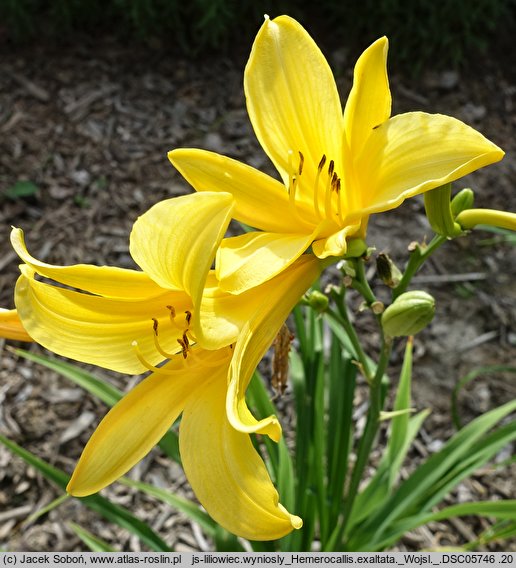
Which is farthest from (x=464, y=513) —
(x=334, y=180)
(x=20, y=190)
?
(x=20, y=190)

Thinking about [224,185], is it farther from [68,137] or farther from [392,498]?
[68,137]

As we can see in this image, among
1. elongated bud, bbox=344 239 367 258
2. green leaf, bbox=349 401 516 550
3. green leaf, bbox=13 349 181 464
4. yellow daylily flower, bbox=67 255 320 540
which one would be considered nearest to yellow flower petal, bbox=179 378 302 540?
yellow daylily flower, bbox=67 255 320 540

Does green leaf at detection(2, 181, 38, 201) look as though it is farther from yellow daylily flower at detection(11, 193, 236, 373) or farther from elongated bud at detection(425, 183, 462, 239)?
elongated bud at detection(425, 183, 462, 239)

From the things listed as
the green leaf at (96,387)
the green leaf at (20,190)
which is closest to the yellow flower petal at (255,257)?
the green leaf at (96,387)

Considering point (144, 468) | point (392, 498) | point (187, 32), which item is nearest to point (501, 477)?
point (392, 498)

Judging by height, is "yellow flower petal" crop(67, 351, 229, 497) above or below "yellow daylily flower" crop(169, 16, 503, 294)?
below

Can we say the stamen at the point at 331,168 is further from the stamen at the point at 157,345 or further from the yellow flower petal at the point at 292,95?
the stamen at the point at 157,345
